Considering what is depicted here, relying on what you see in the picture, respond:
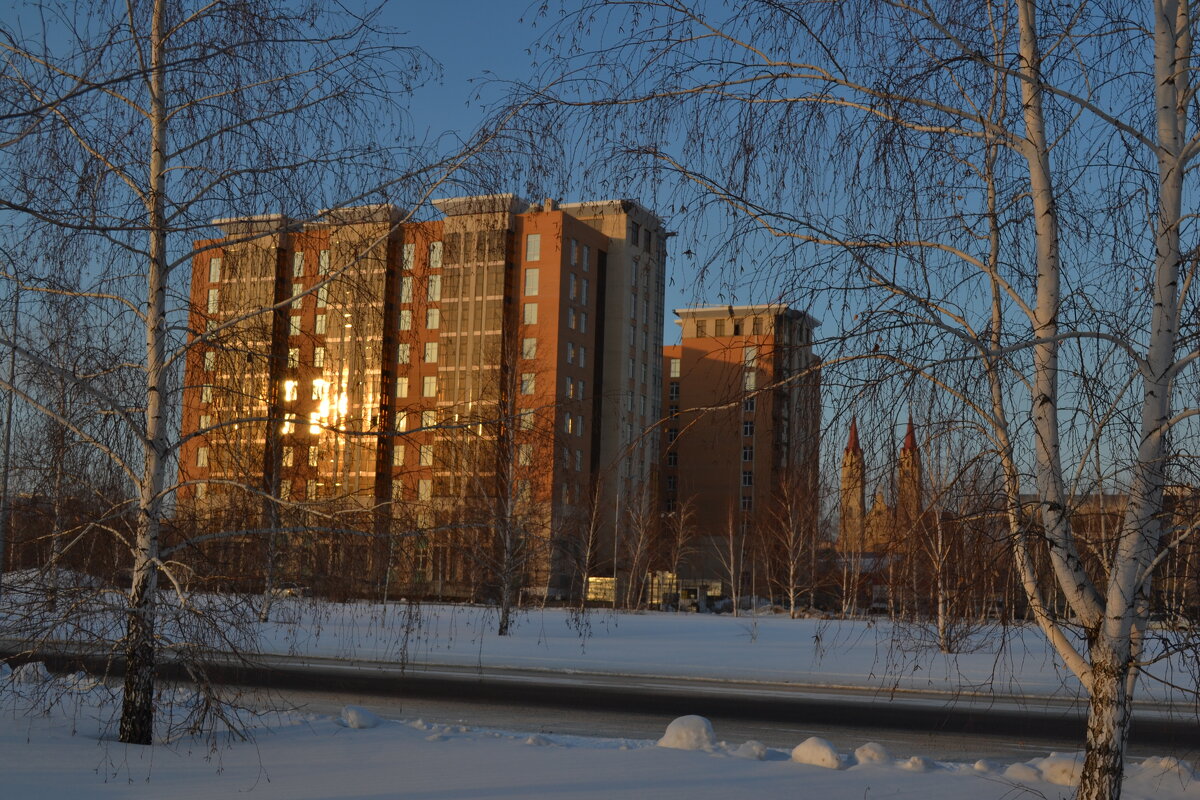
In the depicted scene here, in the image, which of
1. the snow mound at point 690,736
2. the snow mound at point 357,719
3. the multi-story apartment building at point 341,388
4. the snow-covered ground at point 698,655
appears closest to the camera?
the multi-story apartment building at point 341,388

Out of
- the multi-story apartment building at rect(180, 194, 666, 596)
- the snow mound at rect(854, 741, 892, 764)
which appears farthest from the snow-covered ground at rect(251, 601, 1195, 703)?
the multi-story apartment building at rect(180, 194, 666, 596)

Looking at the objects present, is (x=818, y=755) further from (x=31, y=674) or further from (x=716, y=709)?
(x=31, y=674)

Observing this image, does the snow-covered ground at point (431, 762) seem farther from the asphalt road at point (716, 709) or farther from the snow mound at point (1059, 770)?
the asphalt road at point (716, 709)

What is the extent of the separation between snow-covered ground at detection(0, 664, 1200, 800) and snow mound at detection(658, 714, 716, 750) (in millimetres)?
15

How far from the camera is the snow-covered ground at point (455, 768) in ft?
27.7

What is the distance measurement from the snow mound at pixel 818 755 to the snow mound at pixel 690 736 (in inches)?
37.6

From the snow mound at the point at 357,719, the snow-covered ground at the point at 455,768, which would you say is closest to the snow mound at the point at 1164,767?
the snow-covered ground at the point at 455,768

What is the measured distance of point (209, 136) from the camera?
8859mm

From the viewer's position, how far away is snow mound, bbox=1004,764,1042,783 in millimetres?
9922

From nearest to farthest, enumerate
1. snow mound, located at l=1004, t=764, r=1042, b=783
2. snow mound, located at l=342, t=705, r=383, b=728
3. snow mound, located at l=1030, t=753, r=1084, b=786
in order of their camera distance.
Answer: snow mound, located at l=1030, t=753, r=1084, b=786 < snow mound, located at l=1004, t=764, r=1042, b=783 < snow mound, located at l=342, t=705, r=383, b=728

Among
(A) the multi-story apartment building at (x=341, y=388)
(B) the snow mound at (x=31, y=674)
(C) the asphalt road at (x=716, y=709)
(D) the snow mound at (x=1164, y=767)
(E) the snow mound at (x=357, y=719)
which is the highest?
(A) the multi-story apartment building at (x=341, y=388)

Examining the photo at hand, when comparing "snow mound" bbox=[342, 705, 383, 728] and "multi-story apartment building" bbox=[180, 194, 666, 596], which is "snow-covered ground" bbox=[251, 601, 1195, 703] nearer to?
"snow mound" bbox=[342, 705, 383, 728]

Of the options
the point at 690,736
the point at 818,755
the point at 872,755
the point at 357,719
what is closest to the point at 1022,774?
the point at 872,755

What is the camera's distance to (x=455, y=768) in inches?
378
